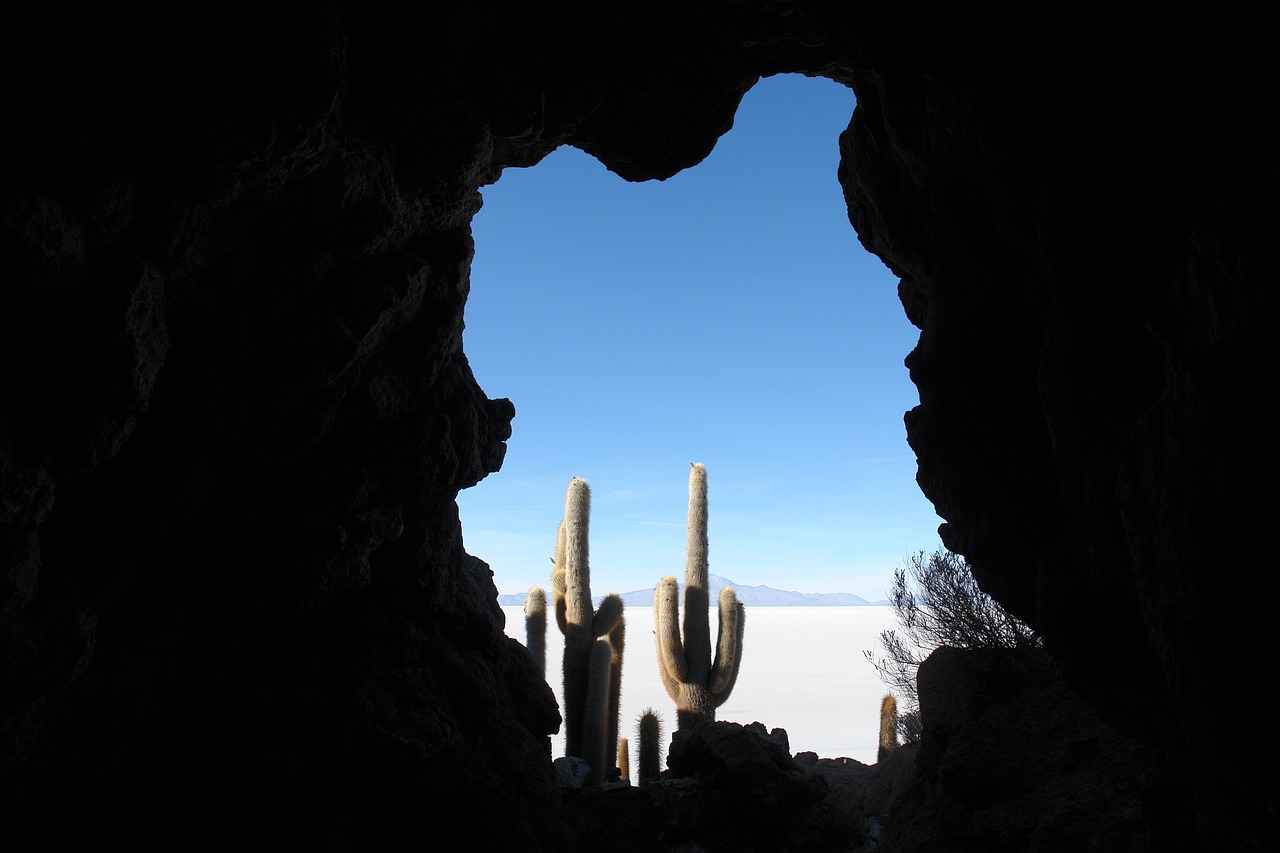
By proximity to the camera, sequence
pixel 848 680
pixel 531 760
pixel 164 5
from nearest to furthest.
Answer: pixel 164 5 → pixel 531 760 → pixel 848 680

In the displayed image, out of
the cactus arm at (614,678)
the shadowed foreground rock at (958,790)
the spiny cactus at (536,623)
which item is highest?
the spiny cactus at (536,623)

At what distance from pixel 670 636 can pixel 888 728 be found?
4940mm

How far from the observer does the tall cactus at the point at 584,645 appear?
13758 millimetres

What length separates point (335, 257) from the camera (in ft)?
16.0

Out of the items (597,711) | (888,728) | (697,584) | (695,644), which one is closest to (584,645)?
(597,711)

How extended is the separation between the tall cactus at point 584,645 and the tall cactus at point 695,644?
37.4 inches

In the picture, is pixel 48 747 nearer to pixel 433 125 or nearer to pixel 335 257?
pixel 335 257

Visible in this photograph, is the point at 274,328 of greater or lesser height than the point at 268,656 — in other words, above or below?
above

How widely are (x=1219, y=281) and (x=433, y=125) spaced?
14.3 feet

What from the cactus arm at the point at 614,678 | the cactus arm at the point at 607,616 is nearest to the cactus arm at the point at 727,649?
the cactus arm at the point at 614,678

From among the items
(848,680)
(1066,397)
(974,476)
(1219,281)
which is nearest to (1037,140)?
(1066,397)

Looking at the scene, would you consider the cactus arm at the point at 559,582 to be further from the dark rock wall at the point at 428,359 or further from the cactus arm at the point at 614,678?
the dark rock wall at the point at 428,359

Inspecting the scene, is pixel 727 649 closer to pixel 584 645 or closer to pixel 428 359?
pixel 584 645

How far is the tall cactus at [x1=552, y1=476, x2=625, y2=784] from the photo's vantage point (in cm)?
1376
